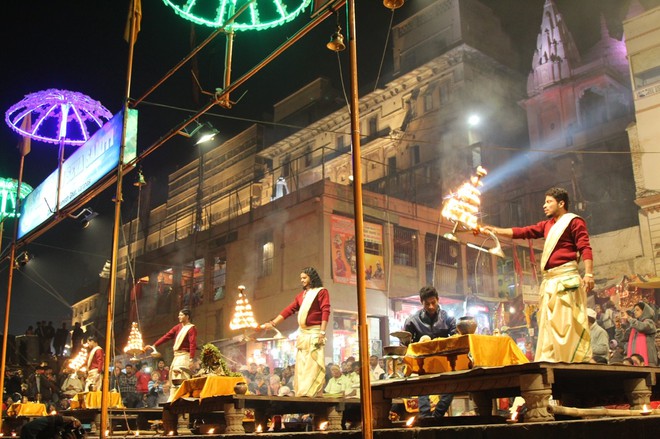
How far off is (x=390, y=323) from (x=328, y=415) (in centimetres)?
1572

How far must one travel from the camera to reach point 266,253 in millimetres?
27219

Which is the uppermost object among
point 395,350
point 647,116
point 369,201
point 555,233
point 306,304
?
point 647,116

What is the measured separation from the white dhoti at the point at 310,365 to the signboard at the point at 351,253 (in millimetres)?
13195

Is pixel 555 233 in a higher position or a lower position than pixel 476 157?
lower

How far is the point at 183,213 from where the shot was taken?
→ 45.6 meters

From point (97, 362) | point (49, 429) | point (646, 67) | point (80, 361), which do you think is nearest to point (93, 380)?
point (97, 362)

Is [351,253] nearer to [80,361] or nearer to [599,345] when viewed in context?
[80,361]

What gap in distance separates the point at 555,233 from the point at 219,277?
967 inches

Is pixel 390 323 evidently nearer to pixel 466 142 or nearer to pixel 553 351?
pixel 466 142

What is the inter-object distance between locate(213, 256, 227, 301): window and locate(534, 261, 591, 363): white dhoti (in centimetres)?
2363

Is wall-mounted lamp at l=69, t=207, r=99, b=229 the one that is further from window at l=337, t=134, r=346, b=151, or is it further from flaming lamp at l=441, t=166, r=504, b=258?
window at l=337, t=134, r=346, b=151

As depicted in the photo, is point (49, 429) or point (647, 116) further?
point (647, 116)

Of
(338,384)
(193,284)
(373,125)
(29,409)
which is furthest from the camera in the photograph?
(373,125)

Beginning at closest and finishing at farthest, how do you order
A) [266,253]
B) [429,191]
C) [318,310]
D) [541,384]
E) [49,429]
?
[541,384]
[49,429]
[318,310]
[266,253]
[429,191]
